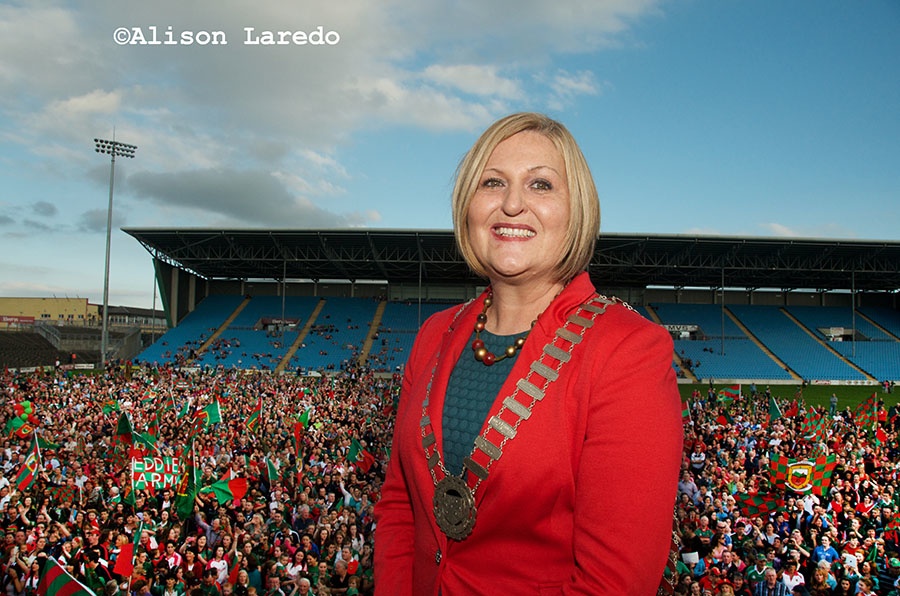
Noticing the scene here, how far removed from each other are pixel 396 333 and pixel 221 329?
1265 centimetres

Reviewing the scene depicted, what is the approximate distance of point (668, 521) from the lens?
1.17 meters

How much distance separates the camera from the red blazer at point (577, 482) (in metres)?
1.16

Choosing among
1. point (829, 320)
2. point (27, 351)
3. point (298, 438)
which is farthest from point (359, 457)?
point (829, 320)

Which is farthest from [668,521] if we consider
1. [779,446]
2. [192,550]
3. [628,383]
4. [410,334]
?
[410,334]

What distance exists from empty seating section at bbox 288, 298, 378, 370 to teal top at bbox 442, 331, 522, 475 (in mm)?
37233

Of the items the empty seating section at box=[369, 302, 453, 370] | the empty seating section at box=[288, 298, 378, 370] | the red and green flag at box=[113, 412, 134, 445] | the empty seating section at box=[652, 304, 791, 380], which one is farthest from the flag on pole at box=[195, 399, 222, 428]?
the empty seating section at box=[652, 304, 791, 380]

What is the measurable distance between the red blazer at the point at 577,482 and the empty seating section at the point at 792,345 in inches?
1676

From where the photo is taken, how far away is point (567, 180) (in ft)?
4.72

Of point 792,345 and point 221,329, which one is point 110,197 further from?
point 792,345

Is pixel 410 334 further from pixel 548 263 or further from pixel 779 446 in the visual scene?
pixel 548 263

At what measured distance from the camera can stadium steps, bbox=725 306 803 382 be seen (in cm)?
3824

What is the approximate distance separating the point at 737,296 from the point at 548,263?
5322 centimetres

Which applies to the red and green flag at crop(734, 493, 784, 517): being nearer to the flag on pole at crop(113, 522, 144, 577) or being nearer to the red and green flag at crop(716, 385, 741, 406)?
the flag on pole at crop(113, 522, 144, 577)

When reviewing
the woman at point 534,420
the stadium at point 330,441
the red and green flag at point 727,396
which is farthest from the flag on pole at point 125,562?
the red and green flag at point 727,396
